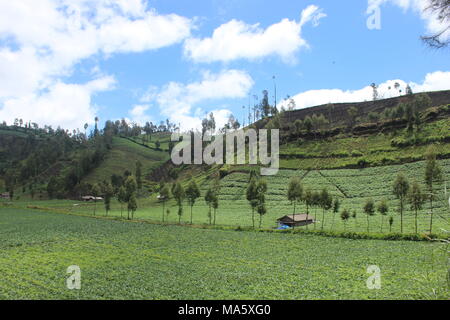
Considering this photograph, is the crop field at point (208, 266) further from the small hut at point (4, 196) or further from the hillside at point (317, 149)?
the small hut at point (4, 196)

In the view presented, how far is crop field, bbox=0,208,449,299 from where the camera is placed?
19.9 m

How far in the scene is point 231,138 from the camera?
504 feet

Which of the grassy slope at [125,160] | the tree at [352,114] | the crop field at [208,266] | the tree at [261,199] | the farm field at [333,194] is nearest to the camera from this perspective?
the crop field at [208,266]

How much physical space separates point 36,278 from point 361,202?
64284mm

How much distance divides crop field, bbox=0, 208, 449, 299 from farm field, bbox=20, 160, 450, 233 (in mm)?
16187

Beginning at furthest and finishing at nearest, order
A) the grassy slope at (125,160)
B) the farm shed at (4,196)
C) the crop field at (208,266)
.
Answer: the grassy slope at (125,160) → the farm shed at (4,196) → the crop field at (208,266)

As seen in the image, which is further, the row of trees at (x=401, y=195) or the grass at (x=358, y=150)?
the grass at (x=358, y=150)

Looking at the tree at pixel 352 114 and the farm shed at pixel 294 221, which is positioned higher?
the tree at pixel 352 114

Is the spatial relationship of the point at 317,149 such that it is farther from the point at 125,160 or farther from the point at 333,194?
the point at 125,160

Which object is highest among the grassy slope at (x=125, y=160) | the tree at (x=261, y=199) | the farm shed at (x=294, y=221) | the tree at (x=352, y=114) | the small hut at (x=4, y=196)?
the tree at (x=352, y=114)

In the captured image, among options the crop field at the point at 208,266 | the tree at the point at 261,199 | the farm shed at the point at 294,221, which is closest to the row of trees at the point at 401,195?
the tree at the point at 261,199

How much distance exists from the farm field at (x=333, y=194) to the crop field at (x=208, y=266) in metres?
16.2

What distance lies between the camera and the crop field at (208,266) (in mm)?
19891
